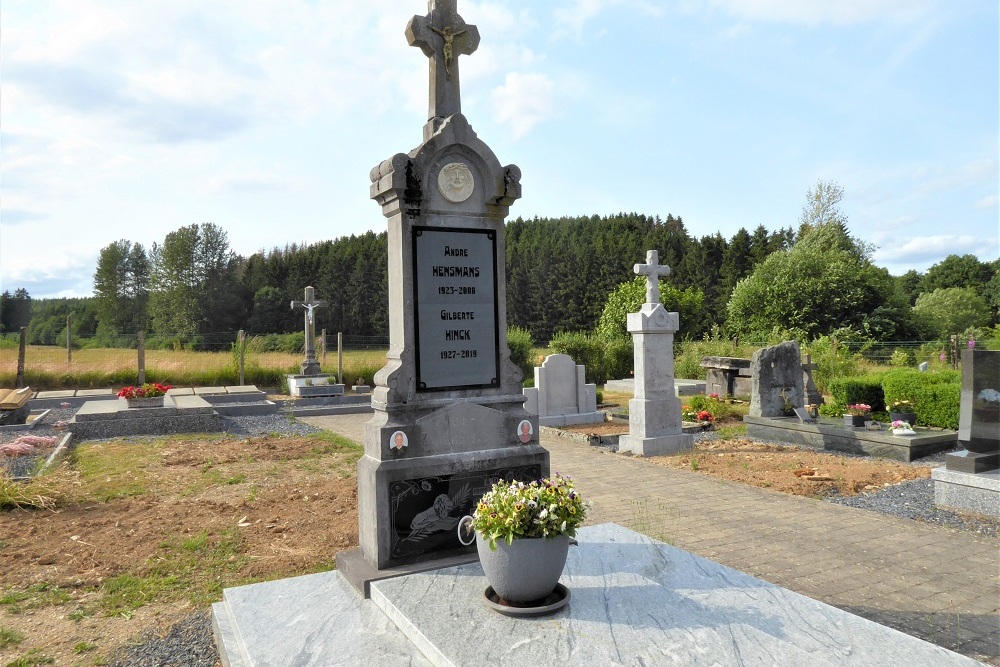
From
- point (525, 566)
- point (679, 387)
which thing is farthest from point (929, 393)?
point (525, 566)

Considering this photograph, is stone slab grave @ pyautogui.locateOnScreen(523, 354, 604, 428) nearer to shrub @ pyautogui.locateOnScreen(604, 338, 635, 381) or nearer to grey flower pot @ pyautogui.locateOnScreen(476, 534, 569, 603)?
shrub @ pyautogui.locateOnScreen(604, 338, 635, 381)

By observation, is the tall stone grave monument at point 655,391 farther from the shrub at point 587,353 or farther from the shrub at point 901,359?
the shrub at point 901,359

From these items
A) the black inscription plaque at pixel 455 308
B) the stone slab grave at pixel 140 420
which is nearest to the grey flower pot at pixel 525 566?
the black inscription plaque at pixel 455 308

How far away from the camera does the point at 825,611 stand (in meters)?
3.54

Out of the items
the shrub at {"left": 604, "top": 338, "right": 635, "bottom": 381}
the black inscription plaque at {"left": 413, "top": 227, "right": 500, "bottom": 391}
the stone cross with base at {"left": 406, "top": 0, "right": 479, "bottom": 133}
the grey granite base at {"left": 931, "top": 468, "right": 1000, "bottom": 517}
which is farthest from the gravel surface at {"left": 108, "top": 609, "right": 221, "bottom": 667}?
the shrub at {"left": 604, "top": 338, "right": 635, "bottom": 381}

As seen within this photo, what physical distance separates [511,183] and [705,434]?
8.35m

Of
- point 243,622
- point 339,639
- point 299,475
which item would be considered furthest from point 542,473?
point 299,475

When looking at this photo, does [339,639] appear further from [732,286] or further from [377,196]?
[732,286]

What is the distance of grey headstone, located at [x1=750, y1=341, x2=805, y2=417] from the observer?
11234 millimetres

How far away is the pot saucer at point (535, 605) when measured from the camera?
3479 millimetres

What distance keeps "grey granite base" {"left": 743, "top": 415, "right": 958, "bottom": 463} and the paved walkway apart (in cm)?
318

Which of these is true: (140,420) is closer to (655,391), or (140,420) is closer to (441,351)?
(655,391)

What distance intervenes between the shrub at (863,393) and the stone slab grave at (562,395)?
15.1 ft

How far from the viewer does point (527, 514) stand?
3471mm
